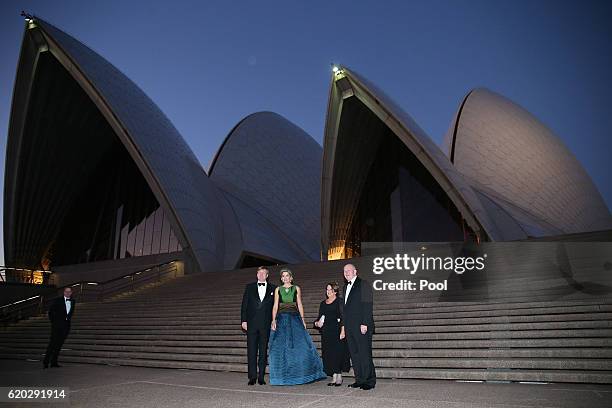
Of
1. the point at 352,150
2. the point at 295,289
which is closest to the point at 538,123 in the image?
the point at 352,150

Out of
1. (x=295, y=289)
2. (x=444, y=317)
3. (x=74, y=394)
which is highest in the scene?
(x=295, y=289)

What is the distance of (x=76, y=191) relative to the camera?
88.0 ft

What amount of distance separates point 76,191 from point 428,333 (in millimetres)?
25559

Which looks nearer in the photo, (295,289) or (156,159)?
(295,289)

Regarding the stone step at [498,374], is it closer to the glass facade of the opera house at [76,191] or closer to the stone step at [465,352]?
the stone step at [465,352]

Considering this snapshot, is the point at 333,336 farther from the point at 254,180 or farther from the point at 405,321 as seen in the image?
the point at 254,180

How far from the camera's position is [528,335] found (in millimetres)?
5484

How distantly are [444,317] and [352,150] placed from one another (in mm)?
15796

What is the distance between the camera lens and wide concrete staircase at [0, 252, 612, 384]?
489cm

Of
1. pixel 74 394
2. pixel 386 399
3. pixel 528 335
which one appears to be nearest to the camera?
pixel 386 399

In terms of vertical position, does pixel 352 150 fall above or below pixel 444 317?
above

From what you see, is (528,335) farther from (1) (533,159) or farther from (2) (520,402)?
(1) (533,159)

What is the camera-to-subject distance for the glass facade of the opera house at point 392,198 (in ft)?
66.9

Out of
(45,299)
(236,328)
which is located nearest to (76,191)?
(45,299)
